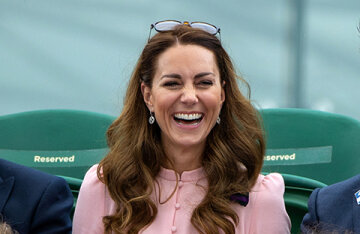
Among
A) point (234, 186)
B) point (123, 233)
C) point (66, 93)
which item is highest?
point (66, 93)

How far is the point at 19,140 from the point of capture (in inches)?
129

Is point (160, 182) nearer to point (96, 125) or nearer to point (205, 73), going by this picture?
point (205, 73)

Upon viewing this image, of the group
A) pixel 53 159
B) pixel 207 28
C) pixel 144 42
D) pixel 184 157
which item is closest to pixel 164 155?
pixel 184 157

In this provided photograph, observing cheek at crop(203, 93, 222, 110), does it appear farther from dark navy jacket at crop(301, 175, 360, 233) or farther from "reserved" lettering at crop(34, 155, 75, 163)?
"reserved" lettering at crop(34, 155, 75, 163)

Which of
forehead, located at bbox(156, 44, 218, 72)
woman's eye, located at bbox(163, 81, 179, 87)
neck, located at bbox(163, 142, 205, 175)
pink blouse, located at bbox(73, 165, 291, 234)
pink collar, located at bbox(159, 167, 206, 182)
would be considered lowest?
pink blouse, located at bbox(73, 165, 291, 234)

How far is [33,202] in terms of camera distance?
2127mm

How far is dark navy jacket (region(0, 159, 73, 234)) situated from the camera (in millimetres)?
2115

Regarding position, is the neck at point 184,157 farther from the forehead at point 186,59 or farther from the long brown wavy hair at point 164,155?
the forehead at point 186,59

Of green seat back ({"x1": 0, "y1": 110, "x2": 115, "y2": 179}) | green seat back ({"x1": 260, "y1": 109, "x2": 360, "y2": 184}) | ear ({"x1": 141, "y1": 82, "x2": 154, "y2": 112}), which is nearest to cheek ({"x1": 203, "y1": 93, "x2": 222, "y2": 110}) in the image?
ear ({"x1": 141, "y1": 82, "x2": 154, "y2": 112})

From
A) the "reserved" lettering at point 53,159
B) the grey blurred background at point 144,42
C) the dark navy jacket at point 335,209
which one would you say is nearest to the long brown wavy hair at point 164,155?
the dark navy jacket at point 335,209

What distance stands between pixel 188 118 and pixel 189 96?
0.26 feet

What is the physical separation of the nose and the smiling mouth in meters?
0.04

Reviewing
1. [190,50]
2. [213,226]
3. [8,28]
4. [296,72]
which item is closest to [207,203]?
[213,226]

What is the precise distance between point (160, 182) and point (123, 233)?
24cm
